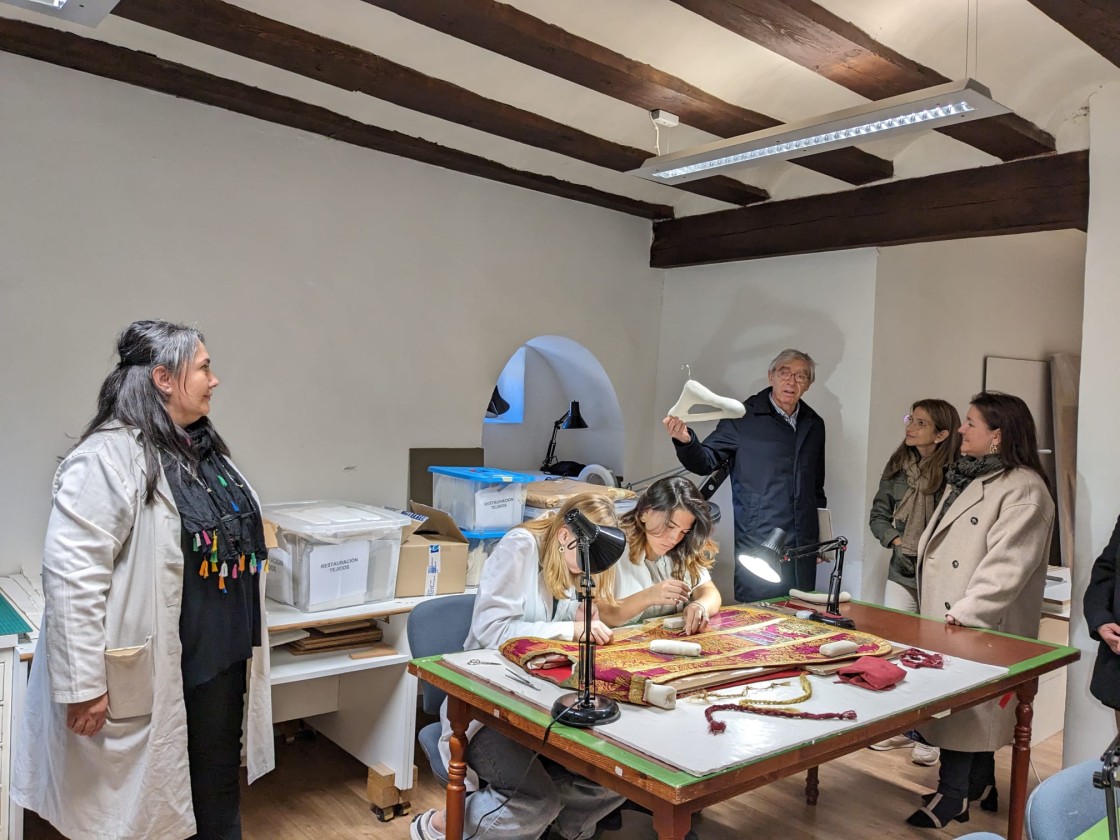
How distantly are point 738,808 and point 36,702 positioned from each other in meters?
2.38

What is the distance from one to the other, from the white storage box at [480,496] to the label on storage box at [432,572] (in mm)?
335

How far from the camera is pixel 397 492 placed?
4070 mm

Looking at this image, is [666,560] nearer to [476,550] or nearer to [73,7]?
[476,550]

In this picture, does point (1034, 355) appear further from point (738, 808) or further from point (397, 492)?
point (397, 492)

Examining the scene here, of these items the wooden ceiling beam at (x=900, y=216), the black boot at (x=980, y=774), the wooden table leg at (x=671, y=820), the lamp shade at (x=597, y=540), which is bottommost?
the black boot at (x=980, y=774)

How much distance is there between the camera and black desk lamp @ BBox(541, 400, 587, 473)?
526 centimetres

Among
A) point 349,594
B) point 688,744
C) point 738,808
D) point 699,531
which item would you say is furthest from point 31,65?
point 738,808

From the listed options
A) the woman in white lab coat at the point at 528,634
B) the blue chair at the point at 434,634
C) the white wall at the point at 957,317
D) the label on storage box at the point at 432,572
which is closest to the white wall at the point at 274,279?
the label on storage box at the point at 432,572

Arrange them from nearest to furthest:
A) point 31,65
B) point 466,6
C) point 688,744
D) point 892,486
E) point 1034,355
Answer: point 688,744 → point 466,6 → point 31,65 → point 892,486 → point 1034,355

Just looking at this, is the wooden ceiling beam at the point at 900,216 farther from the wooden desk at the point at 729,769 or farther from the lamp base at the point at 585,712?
the lamp base at the point at 585,712

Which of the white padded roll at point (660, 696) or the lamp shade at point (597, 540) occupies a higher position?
the lamp shade at point (597, 540)

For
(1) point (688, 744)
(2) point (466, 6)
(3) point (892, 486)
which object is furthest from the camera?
(3) point (892, 486)

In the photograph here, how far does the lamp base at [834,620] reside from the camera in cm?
293

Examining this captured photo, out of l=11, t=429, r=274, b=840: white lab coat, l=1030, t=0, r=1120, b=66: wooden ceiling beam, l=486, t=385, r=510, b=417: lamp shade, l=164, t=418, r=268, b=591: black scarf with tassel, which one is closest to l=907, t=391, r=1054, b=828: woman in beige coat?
l=1030, t=0, r=1120, b=66: wooden ceiling beam
